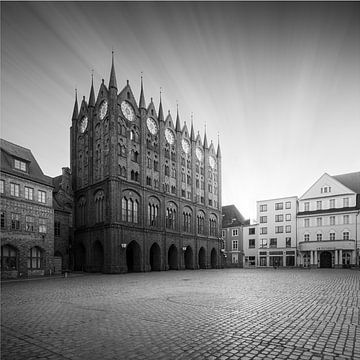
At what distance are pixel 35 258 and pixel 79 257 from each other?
1418 centimetres

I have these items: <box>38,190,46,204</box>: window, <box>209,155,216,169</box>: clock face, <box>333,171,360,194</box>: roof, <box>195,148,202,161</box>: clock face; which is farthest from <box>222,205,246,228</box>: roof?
<box>38,190,46,204</box>: window

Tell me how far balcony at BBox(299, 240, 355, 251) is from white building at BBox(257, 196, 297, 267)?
345 centimetres

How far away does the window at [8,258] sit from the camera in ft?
108

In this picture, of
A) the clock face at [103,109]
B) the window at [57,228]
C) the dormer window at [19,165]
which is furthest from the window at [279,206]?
the dormer window at [19,165]

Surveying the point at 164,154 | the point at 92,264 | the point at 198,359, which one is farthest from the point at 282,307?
the point at 164,154

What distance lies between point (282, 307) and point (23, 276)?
2987 centimetres

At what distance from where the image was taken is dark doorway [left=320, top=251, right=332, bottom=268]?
2486 inches

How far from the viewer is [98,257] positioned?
156 feet

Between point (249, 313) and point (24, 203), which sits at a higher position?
point (24, 203)

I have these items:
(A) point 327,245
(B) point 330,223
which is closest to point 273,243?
(A) point 327,245

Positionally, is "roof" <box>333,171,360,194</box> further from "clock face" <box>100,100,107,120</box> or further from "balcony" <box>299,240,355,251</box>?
"clock face" <box>100,100,107,120</box>

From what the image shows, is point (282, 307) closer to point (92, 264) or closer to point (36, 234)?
point (36, 234)

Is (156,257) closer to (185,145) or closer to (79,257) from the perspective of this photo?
(79,257)

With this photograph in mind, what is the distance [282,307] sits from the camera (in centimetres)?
1339
